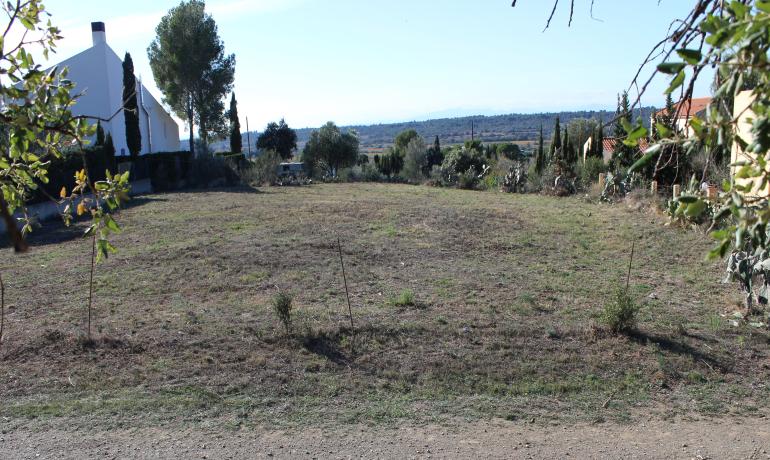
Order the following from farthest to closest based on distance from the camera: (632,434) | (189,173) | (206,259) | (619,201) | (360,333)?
(189,173) → (619,201) → (206,259) → (360,333) → (632,434)

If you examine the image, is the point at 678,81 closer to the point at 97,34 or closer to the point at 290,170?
the point at 97,34

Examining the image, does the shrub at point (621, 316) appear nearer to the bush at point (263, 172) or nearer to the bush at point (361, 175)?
the bush at point (263, 172)

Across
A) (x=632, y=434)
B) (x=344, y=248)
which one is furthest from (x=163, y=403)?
(x=344, y=248)

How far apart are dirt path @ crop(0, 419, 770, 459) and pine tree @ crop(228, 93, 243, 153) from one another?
3904 cm

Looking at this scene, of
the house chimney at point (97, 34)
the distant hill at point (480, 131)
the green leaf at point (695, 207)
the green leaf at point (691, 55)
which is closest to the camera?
the green leaf at point (691, 55)

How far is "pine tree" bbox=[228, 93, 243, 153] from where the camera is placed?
43.1 m

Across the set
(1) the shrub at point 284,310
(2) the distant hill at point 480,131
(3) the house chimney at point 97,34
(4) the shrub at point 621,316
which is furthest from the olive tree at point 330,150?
(2) the distant hill at point 480,131

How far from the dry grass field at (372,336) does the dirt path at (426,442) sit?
0.22m

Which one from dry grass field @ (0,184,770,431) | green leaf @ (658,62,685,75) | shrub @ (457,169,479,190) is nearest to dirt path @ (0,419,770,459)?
dry grass field @ (0,184,770,431)

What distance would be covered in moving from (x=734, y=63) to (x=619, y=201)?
65.6ft

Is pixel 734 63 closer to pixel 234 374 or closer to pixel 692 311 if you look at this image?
pixel 234 374

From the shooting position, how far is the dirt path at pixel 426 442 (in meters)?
4.86

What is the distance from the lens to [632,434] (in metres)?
5.19

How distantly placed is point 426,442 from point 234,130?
132 ft
